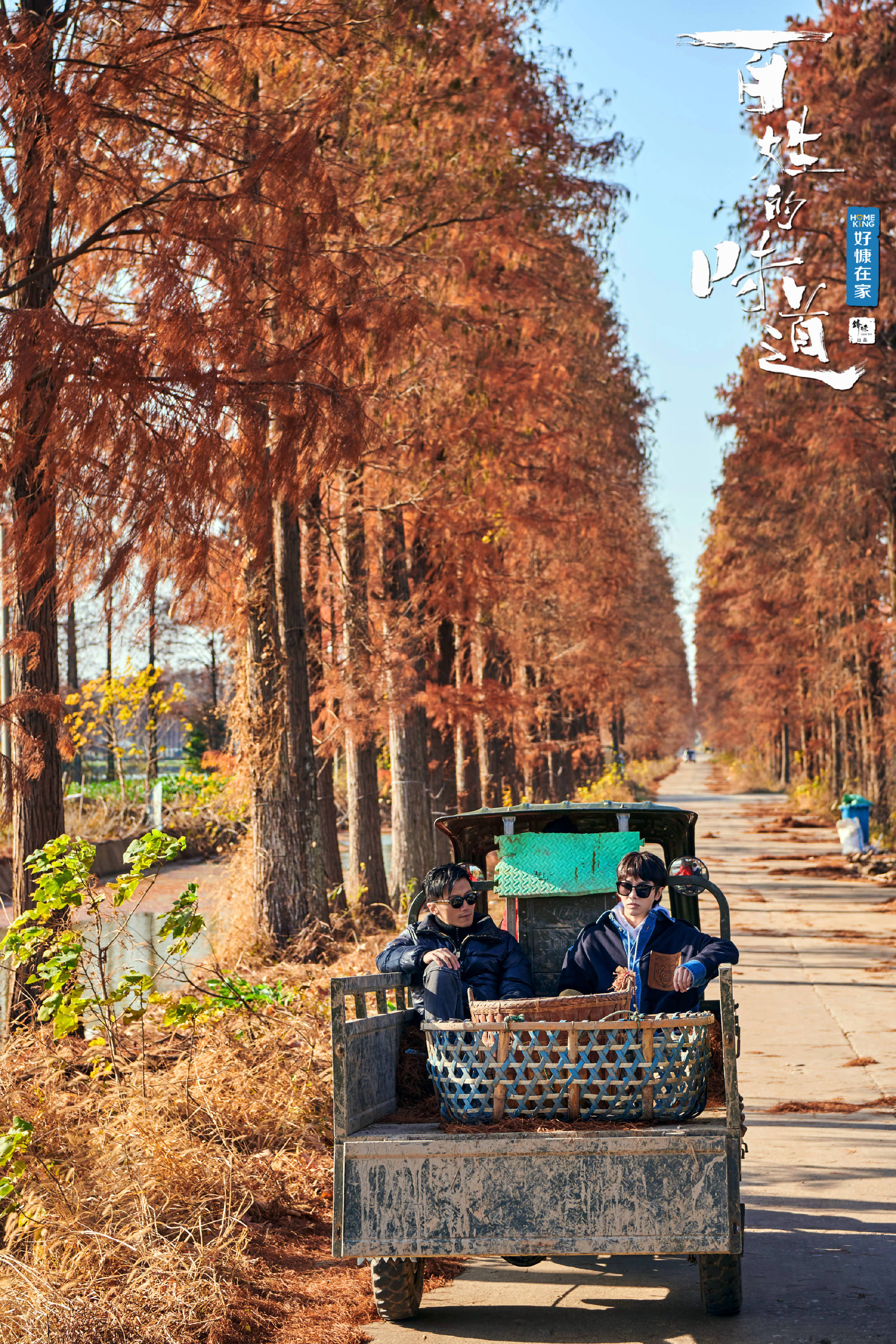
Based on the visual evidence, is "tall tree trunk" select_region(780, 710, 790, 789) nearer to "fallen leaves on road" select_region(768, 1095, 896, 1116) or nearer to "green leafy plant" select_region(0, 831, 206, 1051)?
"fallen leaves on road" select_region(768, 1095, 896, 1116)

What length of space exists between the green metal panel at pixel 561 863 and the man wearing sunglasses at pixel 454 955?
38 cm

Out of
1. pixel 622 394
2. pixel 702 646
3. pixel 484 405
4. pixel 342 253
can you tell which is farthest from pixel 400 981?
pixel 702 646

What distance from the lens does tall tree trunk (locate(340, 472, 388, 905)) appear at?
15344 millimetres

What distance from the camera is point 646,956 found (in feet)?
17.4

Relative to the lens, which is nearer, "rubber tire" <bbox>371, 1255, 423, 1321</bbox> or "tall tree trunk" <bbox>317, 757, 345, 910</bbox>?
"rubber tire" <bbox>371, 1255, 423, 1321</bbox>

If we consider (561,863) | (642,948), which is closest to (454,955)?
(642,948)

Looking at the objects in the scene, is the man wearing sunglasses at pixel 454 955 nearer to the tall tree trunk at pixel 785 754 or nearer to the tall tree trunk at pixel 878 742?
the tall tree trunk at pixel 878 742

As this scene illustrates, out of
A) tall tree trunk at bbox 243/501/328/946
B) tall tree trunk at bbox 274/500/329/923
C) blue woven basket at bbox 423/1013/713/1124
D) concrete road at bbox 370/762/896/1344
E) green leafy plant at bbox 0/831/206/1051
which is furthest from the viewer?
tall tree trunk at bbox 274/500/329/923

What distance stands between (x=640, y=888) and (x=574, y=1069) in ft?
3.03

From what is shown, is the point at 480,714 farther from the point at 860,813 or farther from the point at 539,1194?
the point at 539,1194

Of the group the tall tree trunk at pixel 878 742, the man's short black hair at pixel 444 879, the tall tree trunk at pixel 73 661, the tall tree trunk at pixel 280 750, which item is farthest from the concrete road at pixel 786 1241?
the tall tree trunk at pixel 73 661

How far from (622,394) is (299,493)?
15899 mm

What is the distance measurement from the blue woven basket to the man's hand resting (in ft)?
2.03

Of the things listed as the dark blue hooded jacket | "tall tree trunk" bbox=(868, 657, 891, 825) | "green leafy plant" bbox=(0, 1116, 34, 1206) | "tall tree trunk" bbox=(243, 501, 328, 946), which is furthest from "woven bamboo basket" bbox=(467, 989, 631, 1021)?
"tall tree trunk" bbox=(868, 657, 891, 825)
